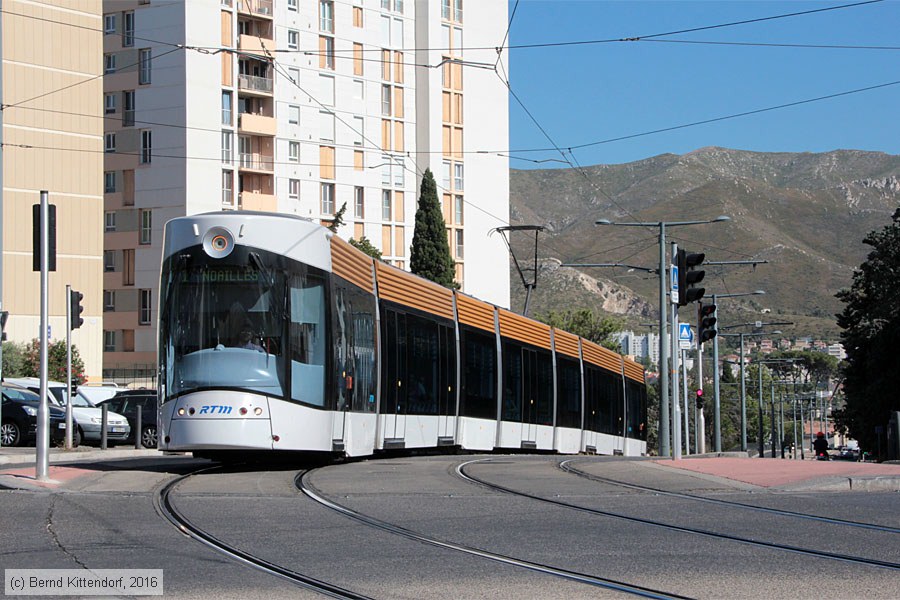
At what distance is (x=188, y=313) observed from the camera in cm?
1609

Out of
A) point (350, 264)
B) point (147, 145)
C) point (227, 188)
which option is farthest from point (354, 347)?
point (227, 188)

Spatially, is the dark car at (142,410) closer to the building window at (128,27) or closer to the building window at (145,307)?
the building window at (145,307)

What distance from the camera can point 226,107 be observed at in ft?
244

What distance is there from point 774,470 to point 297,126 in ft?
212

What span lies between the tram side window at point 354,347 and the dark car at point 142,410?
532 inches

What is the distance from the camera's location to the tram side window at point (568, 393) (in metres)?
31.7

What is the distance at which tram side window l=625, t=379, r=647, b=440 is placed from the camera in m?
40.3

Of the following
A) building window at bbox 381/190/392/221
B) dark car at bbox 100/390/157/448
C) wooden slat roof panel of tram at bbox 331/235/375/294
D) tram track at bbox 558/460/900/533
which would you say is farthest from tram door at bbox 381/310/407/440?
building window at bbox 381/190/392/221

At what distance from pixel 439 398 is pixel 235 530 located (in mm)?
12397

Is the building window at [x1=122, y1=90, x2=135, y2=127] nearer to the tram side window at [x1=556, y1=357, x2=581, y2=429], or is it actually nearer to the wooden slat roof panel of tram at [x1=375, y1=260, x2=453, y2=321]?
the tram side window at [x1=556, y1=357, x2=581, y2=429]

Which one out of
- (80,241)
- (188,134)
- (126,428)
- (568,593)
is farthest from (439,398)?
(188,134)

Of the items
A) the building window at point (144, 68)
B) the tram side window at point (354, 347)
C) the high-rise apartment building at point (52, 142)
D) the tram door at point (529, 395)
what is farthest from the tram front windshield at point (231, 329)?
the building window at point (144, 68)

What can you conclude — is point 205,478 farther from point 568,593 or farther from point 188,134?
point 188,134

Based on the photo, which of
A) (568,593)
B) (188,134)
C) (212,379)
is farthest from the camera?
(188,134)
